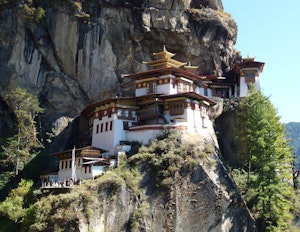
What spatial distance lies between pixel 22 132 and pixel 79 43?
11634 millimetres

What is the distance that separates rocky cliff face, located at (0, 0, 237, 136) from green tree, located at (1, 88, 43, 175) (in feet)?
8.10

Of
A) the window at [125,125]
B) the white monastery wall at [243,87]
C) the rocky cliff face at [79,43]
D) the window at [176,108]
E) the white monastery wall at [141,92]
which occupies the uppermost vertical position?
the rocky cliff face at [79,43]

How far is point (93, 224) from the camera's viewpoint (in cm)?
2553

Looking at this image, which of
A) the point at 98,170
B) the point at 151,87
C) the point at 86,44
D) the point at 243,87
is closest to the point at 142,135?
the point at 98,170

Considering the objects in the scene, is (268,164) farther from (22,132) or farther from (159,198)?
(22,132)

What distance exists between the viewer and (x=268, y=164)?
100ft

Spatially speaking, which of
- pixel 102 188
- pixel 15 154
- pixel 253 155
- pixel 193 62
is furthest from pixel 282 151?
pixel 15 154

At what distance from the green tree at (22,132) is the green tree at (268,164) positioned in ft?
64.3

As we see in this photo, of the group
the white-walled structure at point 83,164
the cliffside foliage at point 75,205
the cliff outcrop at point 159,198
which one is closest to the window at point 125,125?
the white-walled structure at point 83,164

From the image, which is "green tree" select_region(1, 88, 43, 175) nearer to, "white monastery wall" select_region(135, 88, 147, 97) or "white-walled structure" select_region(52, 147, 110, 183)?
"white-walled structure" select_region(52, 147, 110, 183)

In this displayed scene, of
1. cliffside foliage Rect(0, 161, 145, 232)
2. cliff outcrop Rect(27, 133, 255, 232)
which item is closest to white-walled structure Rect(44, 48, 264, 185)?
cliff outcrop Rect(27, 133, 255, 232)

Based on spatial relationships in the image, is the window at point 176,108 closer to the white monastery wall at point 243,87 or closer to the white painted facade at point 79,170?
the white painted facade at point 79,170

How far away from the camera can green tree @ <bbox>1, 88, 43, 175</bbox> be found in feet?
117

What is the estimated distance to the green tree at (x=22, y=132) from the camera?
35750 millimetres
